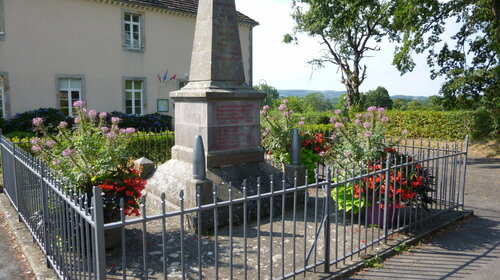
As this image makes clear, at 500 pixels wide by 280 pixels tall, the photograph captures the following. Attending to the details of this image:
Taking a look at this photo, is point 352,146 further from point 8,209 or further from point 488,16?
point 488,16

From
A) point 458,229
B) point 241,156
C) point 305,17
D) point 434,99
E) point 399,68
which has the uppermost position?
point 305,17

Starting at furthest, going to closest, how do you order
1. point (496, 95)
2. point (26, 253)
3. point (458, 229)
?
point (496, 95) < point (458, 229) < point (26, 253)

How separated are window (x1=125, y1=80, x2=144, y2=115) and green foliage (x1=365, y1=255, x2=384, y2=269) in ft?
52.5

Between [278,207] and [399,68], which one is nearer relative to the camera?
[278,207]

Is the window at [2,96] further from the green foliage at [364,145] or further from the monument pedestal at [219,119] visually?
the green foliage at [364,145]

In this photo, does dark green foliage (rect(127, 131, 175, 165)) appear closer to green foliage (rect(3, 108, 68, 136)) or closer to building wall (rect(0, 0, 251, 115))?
green foliage (rect(3, 108, 68, 136))

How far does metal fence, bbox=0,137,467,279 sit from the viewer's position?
326 centimetres

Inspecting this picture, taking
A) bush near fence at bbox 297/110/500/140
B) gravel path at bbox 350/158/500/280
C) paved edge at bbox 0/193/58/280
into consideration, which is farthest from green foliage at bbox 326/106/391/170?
Result: bush near fence at bbox 297/110/500/140

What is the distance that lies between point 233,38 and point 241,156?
214 centimetres

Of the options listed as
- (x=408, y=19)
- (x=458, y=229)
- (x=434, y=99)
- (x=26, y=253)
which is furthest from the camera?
(x=434, y=99)

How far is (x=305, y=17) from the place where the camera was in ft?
82.4

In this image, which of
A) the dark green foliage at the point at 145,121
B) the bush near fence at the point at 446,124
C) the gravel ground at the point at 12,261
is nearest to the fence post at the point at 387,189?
the gravel ground at the point at 12,261

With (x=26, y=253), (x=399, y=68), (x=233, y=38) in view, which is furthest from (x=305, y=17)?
(x=26, y=253)

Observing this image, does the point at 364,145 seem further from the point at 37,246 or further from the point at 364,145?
the point at 37,246
